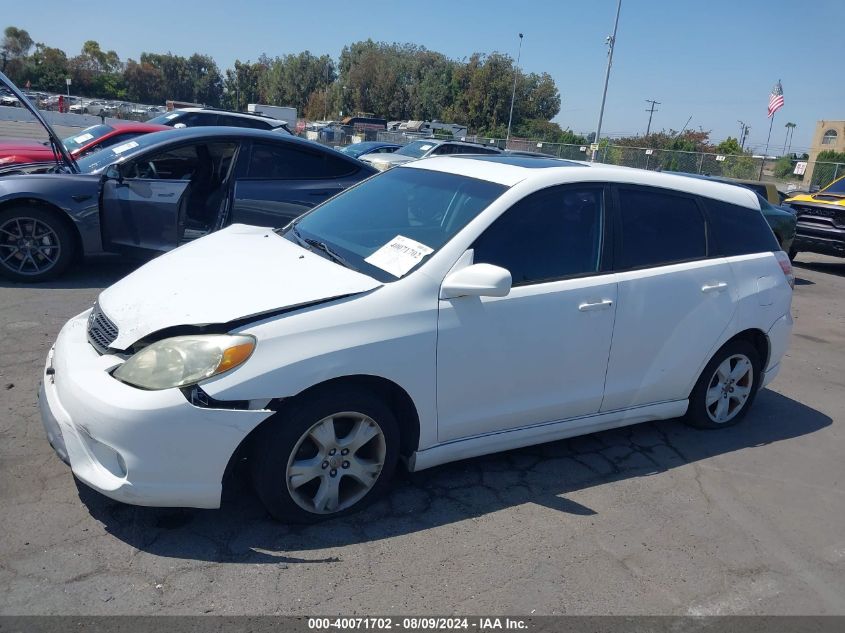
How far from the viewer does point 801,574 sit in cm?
321

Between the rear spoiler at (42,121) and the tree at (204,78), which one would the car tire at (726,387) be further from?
the tree at (204,78)

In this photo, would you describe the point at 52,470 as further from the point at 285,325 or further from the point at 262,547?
the point at 285,325

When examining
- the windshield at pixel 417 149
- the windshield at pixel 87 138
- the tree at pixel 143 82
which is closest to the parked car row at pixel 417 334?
the windshield at pixel 87 138

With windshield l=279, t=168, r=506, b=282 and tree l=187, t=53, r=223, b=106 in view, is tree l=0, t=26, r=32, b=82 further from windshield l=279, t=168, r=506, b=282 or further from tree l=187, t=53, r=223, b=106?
windshield l=279, t=168, r=506, b=282

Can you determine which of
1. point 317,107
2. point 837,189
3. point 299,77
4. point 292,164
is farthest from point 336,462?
point 299,77

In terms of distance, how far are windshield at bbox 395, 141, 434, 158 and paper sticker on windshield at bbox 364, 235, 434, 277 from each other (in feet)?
50.8

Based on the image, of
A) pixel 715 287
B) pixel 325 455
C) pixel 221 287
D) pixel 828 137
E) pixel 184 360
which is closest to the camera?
pixel 184 360

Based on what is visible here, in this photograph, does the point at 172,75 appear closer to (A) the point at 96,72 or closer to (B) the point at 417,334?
(A) the point at 96,72

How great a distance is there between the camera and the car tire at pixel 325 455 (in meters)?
2.92

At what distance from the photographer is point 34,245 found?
21.5 ft

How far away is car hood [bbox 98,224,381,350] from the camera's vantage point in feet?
9.78

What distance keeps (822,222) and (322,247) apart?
1186cm

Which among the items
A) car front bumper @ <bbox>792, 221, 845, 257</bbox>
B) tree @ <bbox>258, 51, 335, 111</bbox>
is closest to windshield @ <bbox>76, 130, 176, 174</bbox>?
car front bumper @ <bbox>792, 221, 845, 257</bbox>

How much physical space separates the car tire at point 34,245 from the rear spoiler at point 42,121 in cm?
66
